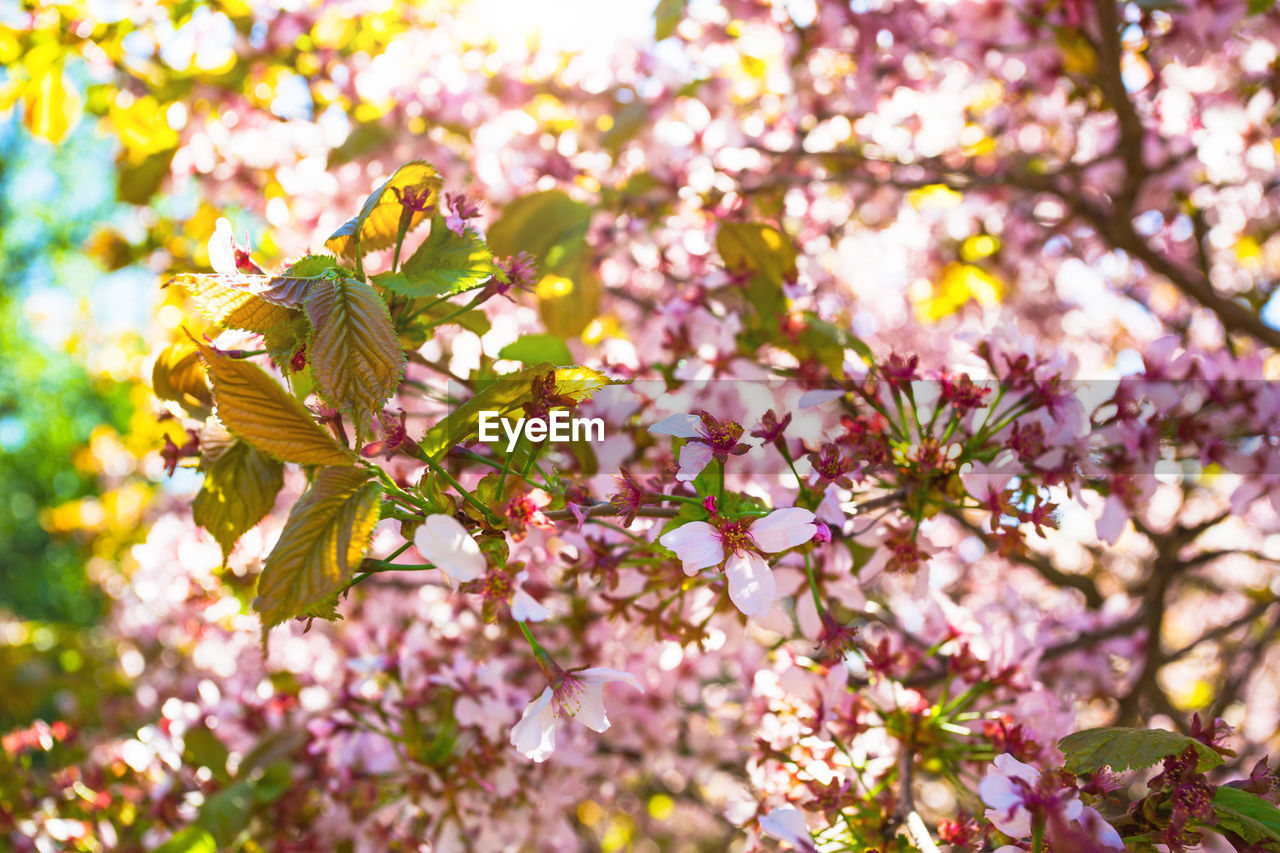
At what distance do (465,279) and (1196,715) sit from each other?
37.3 inches

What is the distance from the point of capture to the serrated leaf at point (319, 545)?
0.67m

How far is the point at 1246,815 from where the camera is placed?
78cm

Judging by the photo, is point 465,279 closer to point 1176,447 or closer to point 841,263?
point 1176,447

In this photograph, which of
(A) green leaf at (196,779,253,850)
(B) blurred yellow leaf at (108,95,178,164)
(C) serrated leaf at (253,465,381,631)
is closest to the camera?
(C) serrated leaf at (253,465,381,631)

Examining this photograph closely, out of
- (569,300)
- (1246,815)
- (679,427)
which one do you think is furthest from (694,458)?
(569,300)

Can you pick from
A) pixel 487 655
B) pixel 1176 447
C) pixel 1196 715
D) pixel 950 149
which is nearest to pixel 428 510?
pixel 1196 715

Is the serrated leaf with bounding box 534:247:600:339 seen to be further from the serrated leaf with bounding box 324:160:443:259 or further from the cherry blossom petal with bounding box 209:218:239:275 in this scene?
the cherry blossom petal with bounding box 209:218:239:275

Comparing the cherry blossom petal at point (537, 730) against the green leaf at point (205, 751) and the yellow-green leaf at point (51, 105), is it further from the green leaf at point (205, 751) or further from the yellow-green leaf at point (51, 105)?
the yellow-green leaf at point (51, 105)

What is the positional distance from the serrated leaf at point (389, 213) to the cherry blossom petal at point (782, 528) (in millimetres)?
534

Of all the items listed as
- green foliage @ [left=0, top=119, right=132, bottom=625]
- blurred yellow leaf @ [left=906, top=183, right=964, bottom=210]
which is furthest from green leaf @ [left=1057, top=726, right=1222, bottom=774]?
green foliage @ [left=0, top=119, right=132, bottom=625]

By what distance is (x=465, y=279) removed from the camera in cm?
88

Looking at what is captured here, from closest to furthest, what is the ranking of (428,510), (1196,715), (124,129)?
1. (428,510)
2. (1196,715)
3. (124,129)

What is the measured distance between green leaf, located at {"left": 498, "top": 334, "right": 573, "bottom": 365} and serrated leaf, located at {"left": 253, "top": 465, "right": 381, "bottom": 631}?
0.46 m

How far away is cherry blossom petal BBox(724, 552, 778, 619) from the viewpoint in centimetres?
81
